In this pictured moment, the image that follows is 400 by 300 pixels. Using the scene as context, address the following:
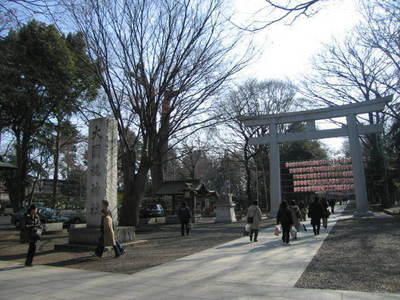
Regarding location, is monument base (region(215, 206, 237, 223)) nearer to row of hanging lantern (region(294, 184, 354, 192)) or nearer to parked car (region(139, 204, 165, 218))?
row of hanging lantern (region(294, 184, 354, 192))

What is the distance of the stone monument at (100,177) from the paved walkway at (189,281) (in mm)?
3150

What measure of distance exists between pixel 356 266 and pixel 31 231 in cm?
793

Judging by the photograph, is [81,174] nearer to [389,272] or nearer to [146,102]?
[146,102]

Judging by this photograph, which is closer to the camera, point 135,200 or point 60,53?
point 135,200

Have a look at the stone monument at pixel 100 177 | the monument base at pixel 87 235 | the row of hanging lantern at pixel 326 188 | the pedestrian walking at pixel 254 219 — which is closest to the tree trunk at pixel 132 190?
the stone monument at pixel 100 177

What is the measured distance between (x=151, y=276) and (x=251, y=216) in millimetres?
5921

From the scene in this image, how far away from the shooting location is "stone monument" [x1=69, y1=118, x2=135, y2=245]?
1152 centimetres

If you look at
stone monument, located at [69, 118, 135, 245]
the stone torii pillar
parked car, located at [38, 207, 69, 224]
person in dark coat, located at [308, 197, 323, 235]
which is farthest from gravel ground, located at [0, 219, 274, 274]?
the stone torii pillar

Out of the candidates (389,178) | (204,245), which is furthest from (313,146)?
(204,245)

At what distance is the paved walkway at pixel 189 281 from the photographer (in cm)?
534

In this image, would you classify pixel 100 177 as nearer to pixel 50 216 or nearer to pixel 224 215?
pixel 50 216

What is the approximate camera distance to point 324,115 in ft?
73.1

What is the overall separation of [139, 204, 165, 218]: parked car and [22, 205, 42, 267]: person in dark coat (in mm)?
21197

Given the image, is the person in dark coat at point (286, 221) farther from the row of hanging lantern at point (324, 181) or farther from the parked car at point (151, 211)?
the parked car at point (151, 211)
